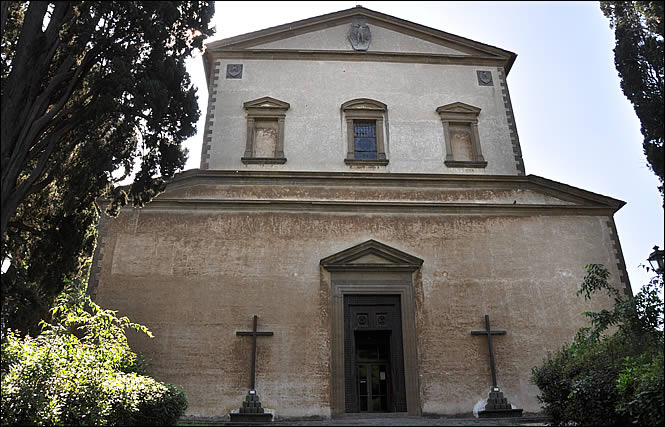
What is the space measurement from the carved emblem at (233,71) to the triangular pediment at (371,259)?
6452 millimetres

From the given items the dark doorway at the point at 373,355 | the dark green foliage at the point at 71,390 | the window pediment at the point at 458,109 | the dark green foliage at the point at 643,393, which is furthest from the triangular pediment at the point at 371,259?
the dark green foliage at the point at 643,393

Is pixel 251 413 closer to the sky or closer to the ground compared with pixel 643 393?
closer to the sky

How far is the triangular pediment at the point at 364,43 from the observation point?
16984 millimetres

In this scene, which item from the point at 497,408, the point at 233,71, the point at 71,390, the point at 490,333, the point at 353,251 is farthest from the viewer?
the point at 233,71

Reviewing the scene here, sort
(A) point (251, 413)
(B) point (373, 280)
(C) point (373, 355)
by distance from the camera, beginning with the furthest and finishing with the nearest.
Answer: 1. (B) point (373, 280)
2. (C) point (373, 355)
3. (A) point (251, 413)

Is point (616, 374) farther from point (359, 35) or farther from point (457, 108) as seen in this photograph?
point (359, 35)

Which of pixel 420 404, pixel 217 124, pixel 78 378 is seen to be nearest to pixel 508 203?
pixel 420 404

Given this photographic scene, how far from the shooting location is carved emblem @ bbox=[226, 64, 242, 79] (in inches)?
653

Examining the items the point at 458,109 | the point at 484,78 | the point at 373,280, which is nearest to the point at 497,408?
the point at 373,280

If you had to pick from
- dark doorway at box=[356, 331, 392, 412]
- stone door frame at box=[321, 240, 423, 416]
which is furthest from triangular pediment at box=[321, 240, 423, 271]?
dark doorway at box=[356, 331, 392, 412]

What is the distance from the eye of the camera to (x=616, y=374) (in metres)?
7.71

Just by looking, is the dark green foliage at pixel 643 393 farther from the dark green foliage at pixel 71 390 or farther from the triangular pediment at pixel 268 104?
the triangular pediment at pixel 268 104

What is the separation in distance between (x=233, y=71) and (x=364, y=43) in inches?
158

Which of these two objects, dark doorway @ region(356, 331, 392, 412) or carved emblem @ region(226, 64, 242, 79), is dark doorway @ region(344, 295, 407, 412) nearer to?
dark doorway @ region(356, 331, 392, 412)
